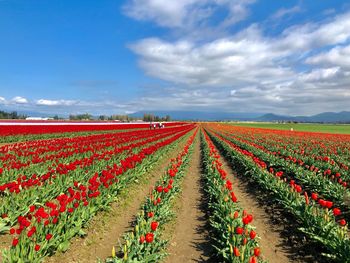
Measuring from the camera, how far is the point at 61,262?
4.98 meters

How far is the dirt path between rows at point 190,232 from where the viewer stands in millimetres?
5558

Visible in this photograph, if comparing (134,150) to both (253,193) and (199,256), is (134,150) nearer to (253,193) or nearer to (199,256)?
(253,193)

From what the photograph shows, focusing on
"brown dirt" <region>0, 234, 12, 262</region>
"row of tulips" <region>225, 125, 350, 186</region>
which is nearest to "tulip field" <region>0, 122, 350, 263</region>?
"brown dirt" <region>0, 234, 12, 262</region>

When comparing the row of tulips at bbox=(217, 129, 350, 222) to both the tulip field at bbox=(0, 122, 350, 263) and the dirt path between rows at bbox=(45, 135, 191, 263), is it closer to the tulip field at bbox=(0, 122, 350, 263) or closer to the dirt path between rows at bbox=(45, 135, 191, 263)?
the tulip field at bbox=(0, 122, 350, 263)

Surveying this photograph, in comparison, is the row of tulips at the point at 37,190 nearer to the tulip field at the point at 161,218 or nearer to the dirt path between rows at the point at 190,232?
the tulip field at the point at 161,218

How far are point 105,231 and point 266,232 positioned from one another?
4.19 meters

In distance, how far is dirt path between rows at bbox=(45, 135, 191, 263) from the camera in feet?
17.4

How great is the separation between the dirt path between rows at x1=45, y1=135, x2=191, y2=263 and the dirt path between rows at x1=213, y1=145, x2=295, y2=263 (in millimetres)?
3412

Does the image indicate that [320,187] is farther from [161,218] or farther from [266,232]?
[161,218]

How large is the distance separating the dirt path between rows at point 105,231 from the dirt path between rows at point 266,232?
3.41 metres

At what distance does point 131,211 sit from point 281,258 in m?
4.47

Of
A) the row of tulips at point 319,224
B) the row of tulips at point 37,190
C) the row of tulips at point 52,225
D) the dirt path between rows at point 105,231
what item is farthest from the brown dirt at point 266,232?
the row of tulips at point 37,190

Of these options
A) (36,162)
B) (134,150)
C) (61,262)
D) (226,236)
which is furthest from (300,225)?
(134,150)

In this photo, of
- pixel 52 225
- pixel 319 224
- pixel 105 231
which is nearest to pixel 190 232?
pixel 105 231
